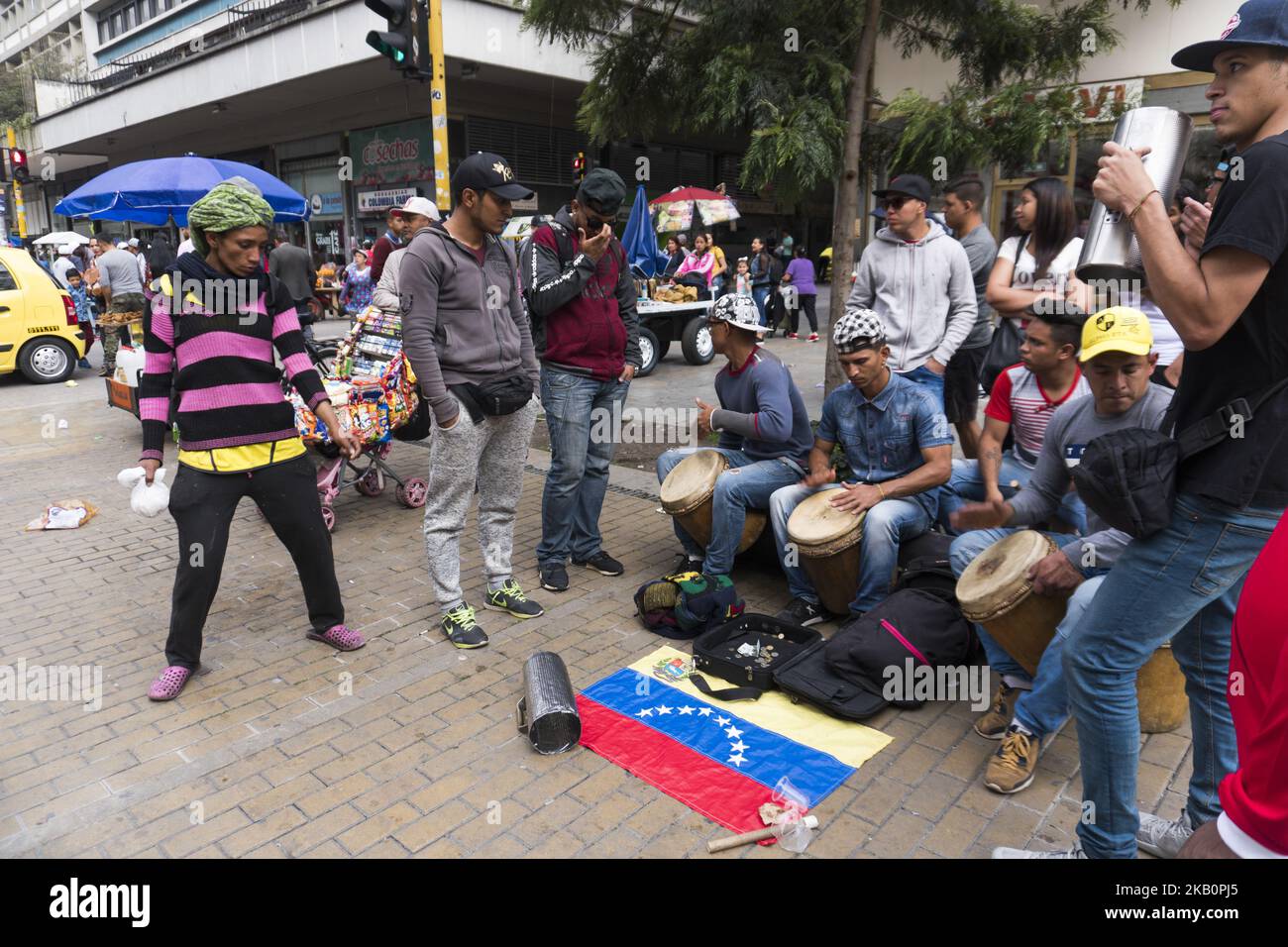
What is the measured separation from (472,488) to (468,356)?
2.07 ft

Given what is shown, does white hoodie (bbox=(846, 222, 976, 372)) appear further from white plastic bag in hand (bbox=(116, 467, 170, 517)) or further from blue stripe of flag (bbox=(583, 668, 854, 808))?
white plastic bag in hand (bbox=(116, 467, 170, 517))

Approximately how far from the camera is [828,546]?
3975 mm

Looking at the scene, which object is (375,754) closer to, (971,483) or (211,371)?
(211,371)

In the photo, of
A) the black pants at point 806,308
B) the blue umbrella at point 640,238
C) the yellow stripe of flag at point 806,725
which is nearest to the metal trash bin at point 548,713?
the yellow stripe of flag at point 806,725

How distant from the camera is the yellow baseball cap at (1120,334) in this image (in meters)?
2.80

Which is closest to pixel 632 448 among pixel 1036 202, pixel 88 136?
pixel 1036 202

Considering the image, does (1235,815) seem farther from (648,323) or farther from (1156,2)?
(1156,2)

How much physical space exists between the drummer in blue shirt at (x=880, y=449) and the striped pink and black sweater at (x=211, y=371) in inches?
98.7

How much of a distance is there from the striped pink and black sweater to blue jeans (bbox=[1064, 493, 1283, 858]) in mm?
3166

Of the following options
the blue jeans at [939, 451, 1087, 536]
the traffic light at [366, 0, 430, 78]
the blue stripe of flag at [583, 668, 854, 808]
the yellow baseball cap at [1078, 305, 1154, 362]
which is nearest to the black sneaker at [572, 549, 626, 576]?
the blue stripe of flag at [583, 668, 854, 808]

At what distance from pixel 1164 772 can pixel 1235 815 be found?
2.13m

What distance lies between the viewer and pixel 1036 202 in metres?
4.73

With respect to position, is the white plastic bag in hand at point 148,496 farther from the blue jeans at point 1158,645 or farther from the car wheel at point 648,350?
the car wheel at point 648,350

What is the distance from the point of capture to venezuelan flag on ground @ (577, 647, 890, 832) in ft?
9.92
